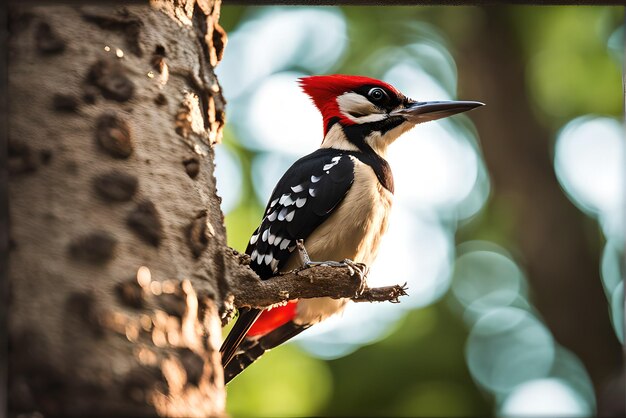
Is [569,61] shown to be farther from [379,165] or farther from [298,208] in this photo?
[298,208]

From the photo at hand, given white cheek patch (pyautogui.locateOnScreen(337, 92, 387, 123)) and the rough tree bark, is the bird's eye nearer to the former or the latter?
white cheek patch (pyautogui.locateOnScreen(337, 92, 387, 123))

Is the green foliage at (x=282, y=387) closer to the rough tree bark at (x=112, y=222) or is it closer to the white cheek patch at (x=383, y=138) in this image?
the white cheek patch at (x=383, y=138)

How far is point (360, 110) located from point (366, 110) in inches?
1.1

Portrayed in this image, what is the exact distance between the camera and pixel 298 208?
10.1ft

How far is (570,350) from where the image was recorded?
5.34 meters

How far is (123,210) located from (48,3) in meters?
0.54

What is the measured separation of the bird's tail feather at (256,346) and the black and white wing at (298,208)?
0.36 metres

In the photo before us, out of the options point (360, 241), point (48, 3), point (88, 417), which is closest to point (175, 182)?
point (48, 3)

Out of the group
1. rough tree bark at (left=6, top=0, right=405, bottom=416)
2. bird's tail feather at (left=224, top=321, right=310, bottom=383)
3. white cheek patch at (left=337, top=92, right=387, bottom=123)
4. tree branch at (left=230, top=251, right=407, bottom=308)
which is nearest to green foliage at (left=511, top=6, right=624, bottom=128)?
white cheek patch at (left=337, top=92, right=387, bottom=123)

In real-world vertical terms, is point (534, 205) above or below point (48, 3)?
below

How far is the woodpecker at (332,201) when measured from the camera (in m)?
3.03

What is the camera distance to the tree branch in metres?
A: 2.33

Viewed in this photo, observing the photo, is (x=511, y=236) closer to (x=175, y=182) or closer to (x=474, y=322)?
(x=474, y=322)

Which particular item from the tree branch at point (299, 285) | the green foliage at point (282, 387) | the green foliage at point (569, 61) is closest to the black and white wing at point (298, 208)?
the tree branch at point (299, 285)
